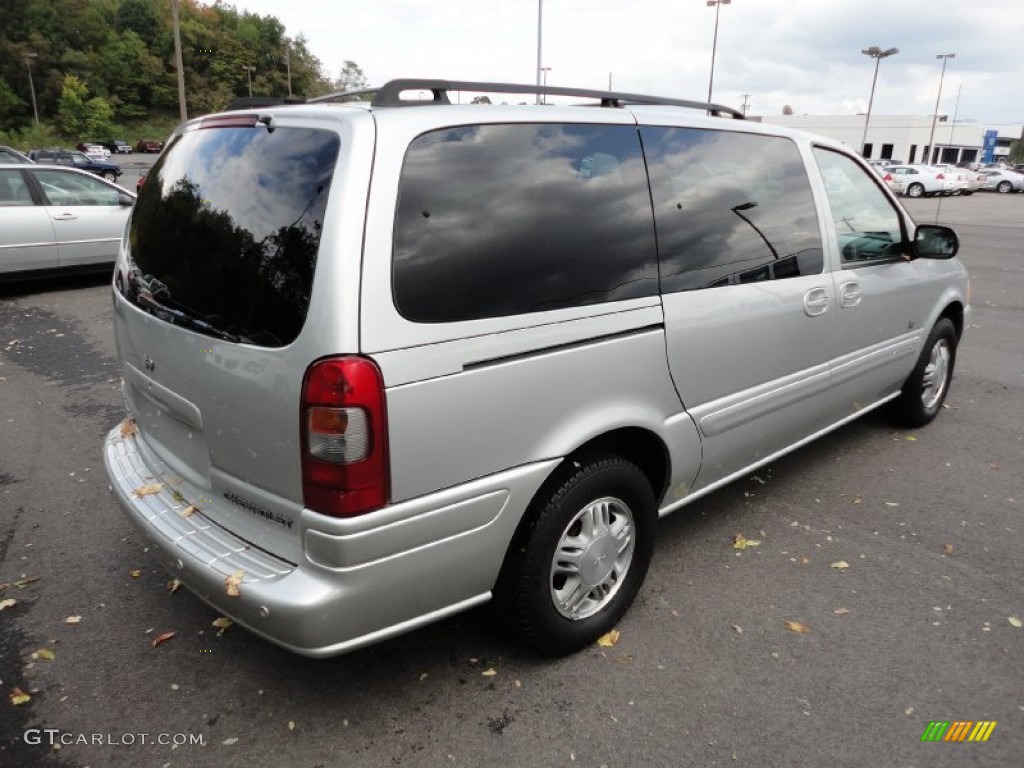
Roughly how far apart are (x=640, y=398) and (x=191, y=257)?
1643 millimetres

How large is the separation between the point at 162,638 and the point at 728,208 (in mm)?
2873

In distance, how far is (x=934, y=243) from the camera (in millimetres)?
4258

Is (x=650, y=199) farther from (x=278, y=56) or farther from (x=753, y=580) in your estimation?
(x=278, y=56)

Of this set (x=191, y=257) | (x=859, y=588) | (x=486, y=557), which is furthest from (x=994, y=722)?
(x=191, y=257)

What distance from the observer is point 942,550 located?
3.42m

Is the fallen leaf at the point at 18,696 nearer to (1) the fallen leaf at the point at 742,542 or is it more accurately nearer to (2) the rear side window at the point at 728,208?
(2) the rear side window at the point at 728,208

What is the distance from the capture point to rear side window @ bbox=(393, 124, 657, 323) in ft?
6.84

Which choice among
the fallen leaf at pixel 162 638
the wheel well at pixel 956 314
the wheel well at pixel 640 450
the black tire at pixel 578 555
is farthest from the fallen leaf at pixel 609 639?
the wheel well at pixel 956 314

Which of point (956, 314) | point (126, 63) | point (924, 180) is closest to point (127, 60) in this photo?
point (126, 63)

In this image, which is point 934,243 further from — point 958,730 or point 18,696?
point 18,696

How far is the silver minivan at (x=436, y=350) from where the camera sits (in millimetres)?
1994

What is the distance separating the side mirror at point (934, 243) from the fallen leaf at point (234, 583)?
13.4ft

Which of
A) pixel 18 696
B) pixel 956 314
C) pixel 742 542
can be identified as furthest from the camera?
pixel 956 314

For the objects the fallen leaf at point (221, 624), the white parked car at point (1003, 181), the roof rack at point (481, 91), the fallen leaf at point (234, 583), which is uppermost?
the roof rack at point (481, 91)
